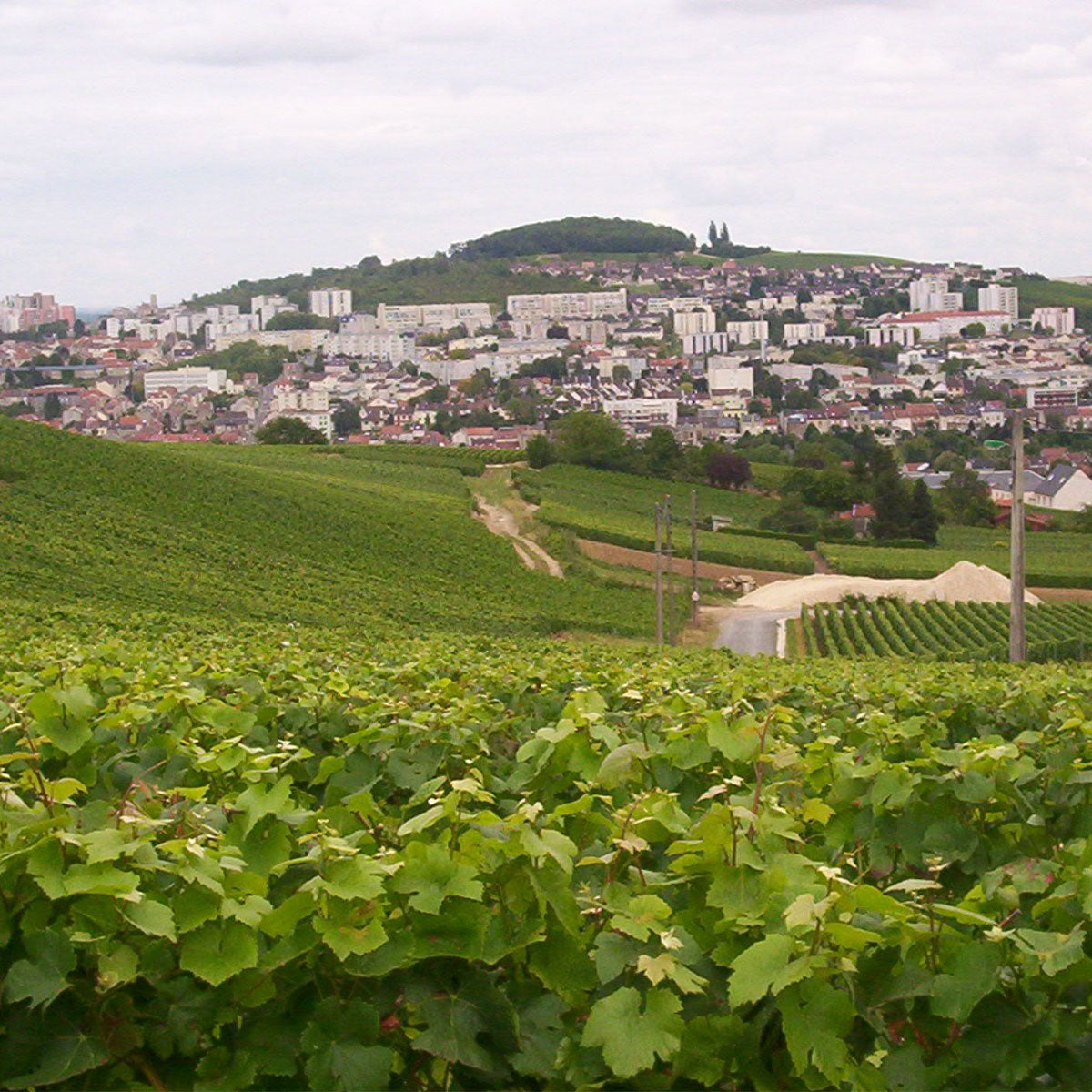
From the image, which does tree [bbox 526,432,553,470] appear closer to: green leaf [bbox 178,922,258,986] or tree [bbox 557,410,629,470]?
tree [bbox 557,410,629,470]

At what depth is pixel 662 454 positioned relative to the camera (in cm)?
9931

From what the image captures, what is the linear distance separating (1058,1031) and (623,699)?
3.67m

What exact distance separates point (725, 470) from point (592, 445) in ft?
30.6

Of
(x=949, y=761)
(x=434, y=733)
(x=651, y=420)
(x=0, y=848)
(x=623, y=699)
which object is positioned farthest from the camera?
(x=651, y=420)

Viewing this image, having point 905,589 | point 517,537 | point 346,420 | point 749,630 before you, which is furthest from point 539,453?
point 346,420

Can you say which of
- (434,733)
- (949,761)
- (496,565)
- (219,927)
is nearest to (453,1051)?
(219,927)

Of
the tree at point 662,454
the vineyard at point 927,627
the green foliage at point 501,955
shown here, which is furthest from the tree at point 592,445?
the green foliage at point 501,955

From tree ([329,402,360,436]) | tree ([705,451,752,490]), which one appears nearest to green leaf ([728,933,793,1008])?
tree ([705,451,752,490])

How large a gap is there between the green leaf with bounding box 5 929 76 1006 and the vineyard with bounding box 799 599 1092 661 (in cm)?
4072

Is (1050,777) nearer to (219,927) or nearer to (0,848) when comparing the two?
(219,927)

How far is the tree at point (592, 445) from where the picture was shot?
9738 cm

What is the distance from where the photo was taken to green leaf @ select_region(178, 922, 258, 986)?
10.2 ft

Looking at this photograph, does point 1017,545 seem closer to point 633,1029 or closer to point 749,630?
point 633,1029

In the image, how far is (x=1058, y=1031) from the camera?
119 inches
